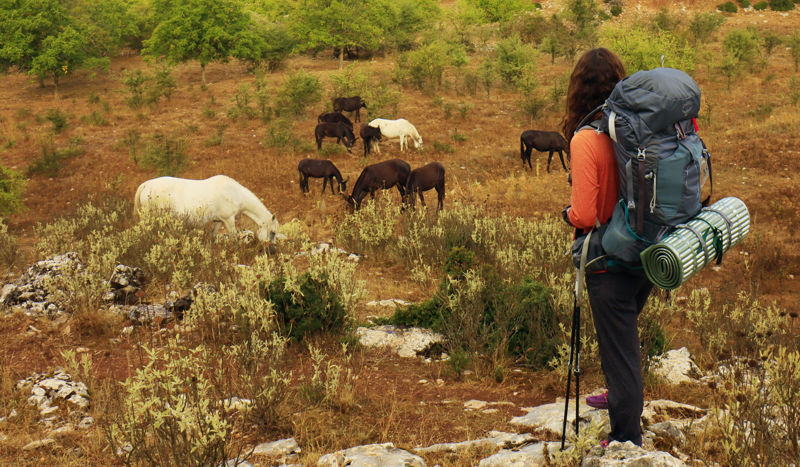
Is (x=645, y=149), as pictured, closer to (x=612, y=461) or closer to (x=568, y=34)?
→ (x=612, y=461)

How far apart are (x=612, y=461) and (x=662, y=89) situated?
64.2 inches

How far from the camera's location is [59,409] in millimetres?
4172

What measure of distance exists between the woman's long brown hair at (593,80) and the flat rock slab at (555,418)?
1572 mm

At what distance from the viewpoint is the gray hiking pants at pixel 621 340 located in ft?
9.39

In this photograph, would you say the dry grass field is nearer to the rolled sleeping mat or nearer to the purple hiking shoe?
the purple hiking shoe

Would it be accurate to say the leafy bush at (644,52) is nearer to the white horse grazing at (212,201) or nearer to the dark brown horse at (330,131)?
the dark brown horse at (330,131)

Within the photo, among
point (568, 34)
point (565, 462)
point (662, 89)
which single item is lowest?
point (565, 462)

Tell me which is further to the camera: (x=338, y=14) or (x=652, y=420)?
(x=338, y=14)

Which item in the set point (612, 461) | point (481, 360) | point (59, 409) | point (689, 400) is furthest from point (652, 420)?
point (59, 409)

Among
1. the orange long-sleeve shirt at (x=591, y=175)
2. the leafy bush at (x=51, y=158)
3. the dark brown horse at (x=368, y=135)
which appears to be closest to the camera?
the orange long-sleeve shirt at (x=591, y=175)

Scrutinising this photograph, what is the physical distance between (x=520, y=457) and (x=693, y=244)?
1.38m

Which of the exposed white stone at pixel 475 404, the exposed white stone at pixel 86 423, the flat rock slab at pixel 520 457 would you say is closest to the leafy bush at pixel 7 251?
the exposed white stone at pixel 86 423

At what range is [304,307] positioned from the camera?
221 inches

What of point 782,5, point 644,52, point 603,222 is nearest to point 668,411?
point 603,222
